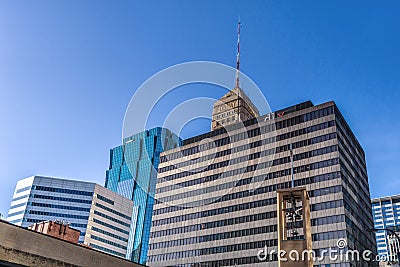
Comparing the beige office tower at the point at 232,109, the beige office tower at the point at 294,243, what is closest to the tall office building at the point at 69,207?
the beige office tower at the point at 232,109

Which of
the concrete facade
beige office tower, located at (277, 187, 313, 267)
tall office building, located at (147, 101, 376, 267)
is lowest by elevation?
the concrete facade

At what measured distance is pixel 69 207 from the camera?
6713 inches

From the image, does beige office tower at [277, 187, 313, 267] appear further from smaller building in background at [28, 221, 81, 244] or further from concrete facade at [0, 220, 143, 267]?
smaller building in background at [28, 221, 81, 244]

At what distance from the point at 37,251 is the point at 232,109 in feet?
433

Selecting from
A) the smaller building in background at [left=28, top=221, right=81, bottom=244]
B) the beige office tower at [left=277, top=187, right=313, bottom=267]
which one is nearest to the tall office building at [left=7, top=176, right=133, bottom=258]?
the smaller building in background at [left=28, top=221, right=81, bottom=244]

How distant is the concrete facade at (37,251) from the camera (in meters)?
30.6

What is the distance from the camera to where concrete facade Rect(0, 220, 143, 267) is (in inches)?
1204

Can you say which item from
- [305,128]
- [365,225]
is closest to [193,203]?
[305,128]

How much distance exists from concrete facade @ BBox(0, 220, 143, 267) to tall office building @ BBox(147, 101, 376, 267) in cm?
6452

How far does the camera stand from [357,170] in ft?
353

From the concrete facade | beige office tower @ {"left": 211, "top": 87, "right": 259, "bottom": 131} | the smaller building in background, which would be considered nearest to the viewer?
the concrete facade

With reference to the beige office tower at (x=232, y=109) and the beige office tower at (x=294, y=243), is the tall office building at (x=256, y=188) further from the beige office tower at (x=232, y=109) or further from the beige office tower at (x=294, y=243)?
the beige office tower at (x=294, y=243)

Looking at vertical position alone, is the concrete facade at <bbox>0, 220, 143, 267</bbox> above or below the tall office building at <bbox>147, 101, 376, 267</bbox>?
below

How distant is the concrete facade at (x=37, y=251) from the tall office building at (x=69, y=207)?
13555 centimetres
